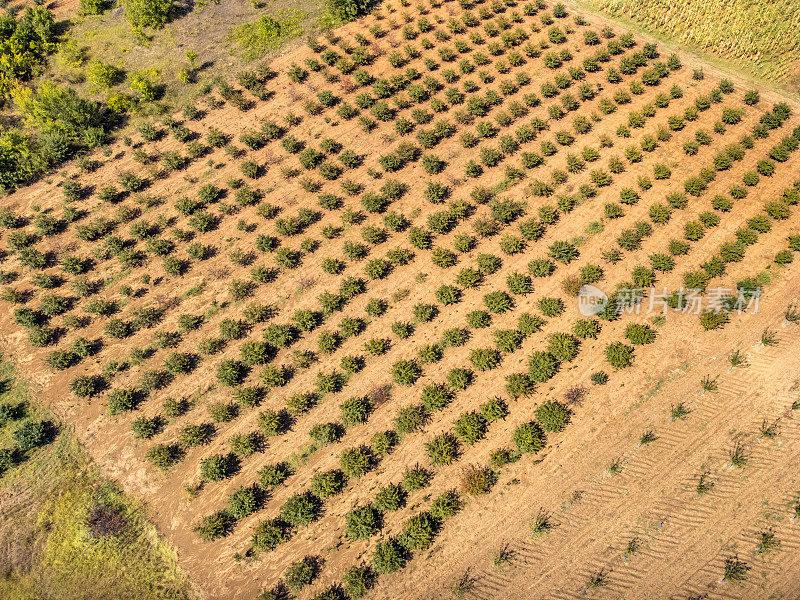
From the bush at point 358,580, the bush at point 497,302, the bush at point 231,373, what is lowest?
the bush at point 358,580

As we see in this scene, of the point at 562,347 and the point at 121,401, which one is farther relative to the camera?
the point at 562,347

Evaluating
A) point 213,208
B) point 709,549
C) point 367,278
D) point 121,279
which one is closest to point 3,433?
point 121,279

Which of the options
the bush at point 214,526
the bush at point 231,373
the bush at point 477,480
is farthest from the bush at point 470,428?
the bush at point 214,526

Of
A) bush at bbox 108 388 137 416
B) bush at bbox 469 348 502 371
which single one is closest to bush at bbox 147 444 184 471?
bush at bbox 108 388 137 416

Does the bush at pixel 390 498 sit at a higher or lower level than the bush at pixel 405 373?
lower

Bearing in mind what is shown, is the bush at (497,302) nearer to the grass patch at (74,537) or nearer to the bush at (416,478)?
the bush at (416,478)

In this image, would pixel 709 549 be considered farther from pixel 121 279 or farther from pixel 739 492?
pixel 121 279

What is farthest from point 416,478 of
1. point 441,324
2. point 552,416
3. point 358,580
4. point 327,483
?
point 441,324

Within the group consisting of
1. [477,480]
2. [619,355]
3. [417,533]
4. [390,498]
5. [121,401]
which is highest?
[121,401]

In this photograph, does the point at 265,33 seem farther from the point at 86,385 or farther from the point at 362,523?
the point at 362,523
